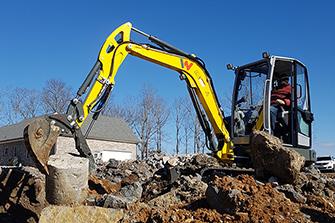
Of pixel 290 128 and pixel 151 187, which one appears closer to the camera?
pixel 151 187

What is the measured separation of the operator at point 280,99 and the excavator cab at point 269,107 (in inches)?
1.2

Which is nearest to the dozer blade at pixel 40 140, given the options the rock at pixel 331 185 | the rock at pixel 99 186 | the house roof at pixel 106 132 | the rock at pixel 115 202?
the rock at pixel 115 202

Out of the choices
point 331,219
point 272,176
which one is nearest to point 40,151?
point 272,176

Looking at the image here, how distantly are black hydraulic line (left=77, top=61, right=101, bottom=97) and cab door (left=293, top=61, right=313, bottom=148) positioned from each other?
405cm

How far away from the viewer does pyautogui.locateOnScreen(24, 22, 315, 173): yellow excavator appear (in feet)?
25.7

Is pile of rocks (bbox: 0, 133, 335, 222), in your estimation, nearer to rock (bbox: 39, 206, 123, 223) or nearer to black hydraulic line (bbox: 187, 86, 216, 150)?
rock (bbox: 39, 206, 123, 223)

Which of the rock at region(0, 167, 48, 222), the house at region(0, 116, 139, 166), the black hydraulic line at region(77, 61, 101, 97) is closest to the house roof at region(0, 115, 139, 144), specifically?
the house at region(0, 116, 139, 166)

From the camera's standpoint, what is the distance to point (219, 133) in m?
9.68

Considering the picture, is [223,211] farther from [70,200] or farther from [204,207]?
[70,200]

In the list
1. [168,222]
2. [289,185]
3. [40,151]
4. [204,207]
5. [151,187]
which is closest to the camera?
[168,222]

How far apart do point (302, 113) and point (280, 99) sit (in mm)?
584

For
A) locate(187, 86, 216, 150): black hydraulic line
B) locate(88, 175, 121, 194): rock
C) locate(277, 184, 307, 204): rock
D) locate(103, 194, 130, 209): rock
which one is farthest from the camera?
locate(187, 86, 216, 150): black hydraulic line

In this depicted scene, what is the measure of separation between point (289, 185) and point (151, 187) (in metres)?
2.72

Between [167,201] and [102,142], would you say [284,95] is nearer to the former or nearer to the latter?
[167,201]
